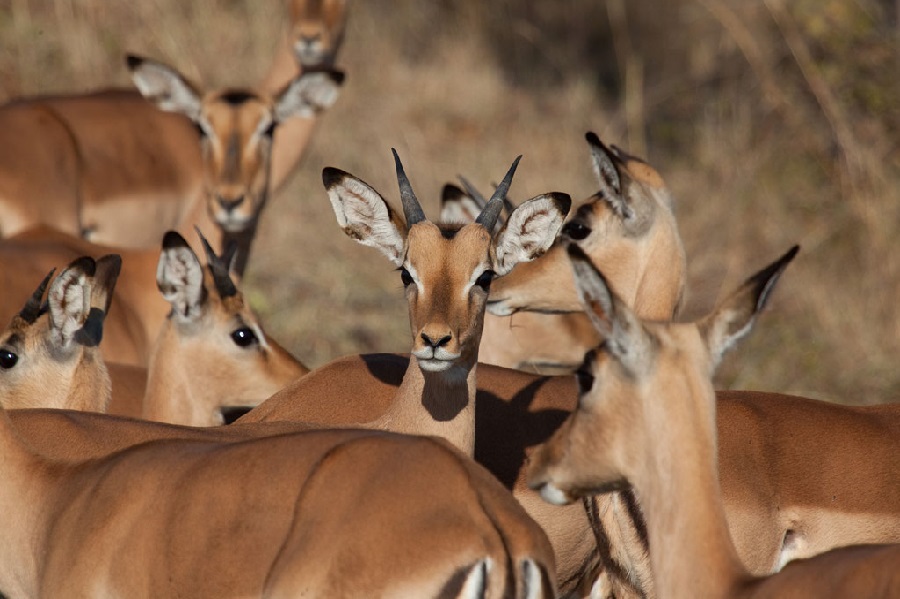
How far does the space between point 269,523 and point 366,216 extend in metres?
1.63

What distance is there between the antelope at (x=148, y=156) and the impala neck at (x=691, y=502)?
14.4 feet

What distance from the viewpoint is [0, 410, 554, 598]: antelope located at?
10.8ft

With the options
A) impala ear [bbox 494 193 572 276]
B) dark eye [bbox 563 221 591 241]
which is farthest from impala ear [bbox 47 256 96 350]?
dark eye [bbox 563 221 591 241]

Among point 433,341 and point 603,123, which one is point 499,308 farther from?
point 603,123

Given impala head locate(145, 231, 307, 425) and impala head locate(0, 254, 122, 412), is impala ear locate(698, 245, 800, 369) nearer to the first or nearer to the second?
impala head locate(0, 254, 122, 412)

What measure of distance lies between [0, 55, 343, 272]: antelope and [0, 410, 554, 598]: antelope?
3713mm

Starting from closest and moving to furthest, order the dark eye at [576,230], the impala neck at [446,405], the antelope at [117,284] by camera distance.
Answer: the impala neck at [446,405] < the dark eye at [576,230] < the antelope at [117,284]

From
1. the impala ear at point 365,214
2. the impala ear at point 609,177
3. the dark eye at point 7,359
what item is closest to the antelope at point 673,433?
the impala ear at point 365,214

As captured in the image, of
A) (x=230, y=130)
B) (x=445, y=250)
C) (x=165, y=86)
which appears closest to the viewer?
(x=445, y=250)

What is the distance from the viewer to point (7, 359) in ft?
17.3

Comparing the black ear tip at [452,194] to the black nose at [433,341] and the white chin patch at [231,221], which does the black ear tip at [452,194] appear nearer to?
the white chin patch at [231,221]

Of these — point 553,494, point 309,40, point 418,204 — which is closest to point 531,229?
point 418,204

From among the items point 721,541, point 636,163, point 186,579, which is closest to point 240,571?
point 186,579

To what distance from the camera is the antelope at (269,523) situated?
3.30 metres
